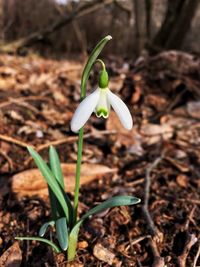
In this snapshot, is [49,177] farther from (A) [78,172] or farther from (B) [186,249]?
(B) [186,249]

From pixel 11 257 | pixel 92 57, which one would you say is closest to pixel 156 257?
pixel 11 257

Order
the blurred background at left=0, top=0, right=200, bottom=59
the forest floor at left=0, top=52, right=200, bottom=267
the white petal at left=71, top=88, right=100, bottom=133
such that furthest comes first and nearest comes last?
the blurred background at left=0, top=0, right=200, bottom=59, the forest floor at left=0, top=52, right=200, bottom=267, the white petal at left=71, top=88, right=100, bottom=133

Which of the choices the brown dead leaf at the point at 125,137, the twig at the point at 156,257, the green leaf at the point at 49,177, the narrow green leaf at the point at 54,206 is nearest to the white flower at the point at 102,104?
the green leaf at the point at 49,177

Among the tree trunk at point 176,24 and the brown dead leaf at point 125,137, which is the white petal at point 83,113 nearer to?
the brown dead leaf at point 125,137

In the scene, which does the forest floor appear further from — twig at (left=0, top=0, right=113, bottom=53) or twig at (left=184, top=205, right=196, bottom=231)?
twig at (left=0, top=0, right=113, bottom=53)

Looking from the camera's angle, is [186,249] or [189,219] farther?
[189,219]

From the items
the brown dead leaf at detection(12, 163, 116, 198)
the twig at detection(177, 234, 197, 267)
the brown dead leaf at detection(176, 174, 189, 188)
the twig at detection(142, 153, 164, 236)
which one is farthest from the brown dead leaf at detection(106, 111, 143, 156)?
A: the twig at detection(177, 234, 197, 267)
